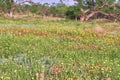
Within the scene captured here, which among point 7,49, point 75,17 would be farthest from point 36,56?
point 75,17

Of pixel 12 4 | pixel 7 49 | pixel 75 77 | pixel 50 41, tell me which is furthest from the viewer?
pixel 12 4

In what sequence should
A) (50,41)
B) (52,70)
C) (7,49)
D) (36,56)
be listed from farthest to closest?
(50,41), (7,49), (36,56), (52,70)

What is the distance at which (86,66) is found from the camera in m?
10.3

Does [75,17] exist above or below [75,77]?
below

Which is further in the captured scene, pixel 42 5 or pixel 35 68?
pixel 42 5

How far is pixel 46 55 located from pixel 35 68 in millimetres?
3588

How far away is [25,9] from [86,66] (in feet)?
239

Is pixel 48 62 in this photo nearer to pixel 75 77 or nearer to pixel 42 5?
pixel 75 77

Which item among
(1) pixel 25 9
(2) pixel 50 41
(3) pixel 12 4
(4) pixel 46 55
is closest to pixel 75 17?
(3) pixel 12 4

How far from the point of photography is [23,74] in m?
9.03

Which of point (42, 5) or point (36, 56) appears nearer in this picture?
point (36, 56)

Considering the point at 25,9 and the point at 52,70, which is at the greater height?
the point at 52,70

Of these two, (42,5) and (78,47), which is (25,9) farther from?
(78,47)

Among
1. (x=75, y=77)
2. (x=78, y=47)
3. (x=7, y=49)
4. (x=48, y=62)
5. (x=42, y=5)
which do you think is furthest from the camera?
(x=42, y=5)
